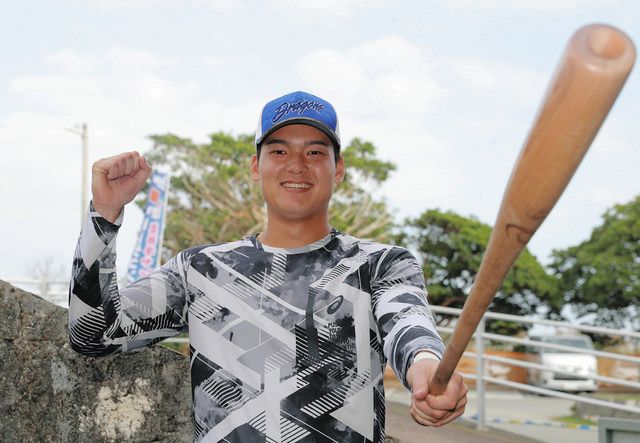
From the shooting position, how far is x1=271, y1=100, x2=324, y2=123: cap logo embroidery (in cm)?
203

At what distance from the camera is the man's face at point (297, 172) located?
6.55ft

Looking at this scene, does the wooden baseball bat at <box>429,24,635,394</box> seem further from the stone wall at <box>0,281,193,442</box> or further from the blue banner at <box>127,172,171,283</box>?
the blue banner at <box>127,172,171,283</box>

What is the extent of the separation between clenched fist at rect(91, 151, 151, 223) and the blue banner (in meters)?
10.3

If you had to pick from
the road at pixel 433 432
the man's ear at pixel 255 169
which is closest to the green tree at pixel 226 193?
the road at pixel 433 432

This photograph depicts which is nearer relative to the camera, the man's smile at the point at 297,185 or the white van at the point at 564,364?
the man's smile at the point at 297,185

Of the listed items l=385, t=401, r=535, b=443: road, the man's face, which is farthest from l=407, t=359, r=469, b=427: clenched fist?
l=385, t=401, r=535, b=443: road

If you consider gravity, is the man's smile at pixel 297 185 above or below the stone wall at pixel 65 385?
above

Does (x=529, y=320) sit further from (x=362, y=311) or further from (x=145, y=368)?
(x=362, y=311)

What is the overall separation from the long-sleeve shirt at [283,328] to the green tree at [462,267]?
25.4 metres

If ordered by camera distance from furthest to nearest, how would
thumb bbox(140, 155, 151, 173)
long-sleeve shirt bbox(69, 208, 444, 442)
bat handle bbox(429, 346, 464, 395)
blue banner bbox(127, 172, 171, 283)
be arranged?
blue banner bbox(127, 172, 171, 283)
thumb bbox(140, 155, 151, 173)
long-sleeve shirt bbox(69, 208, 444, 442)
bat handle bbox(429, 346, 464, 395)

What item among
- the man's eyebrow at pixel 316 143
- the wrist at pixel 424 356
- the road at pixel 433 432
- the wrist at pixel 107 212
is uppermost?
the man's eyebrow at pixel 316 143

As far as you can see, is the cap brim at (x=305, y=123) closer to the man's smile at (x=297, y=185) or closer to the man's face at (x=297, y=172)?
the man's face at (x=297, y=172)

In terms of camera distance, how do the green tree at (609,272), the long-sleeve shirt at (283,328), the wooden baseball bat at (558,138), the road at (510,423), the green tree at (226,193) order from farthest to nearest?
the green tree at (609,272)
the green tree at (226,193)
the road at (510,423)
the long-sleeve shirt at (283,328)
the wooden baseball bat at (558,138)

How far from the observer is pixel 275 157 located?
6.72 feet
